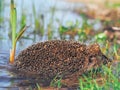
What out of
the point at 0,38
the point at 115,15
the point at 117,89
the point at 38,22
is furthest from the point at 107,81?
the point at 115,15

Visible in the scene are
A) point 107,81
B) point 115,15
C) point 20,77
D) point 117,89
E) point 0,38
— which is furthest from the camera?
point 115,15

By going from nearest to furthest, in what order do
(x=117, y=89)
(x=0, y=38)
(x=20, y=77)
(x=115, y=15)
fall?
(x=117, y=89) < (x=20, y=77) < (x=0, y=38) < (x=115, y=15)

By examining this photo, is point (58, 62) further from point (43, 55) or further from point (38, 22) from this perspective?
point (38, 22)

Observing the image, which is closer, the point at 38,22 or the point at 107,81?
the point at 107,81

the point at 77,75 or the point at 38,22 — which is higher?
the point at 38,22

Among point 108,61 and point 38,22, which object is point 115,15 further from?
point 108,61

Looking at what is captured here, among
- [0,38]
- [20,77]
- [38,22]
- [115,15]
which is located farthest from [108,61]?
[115,15]
